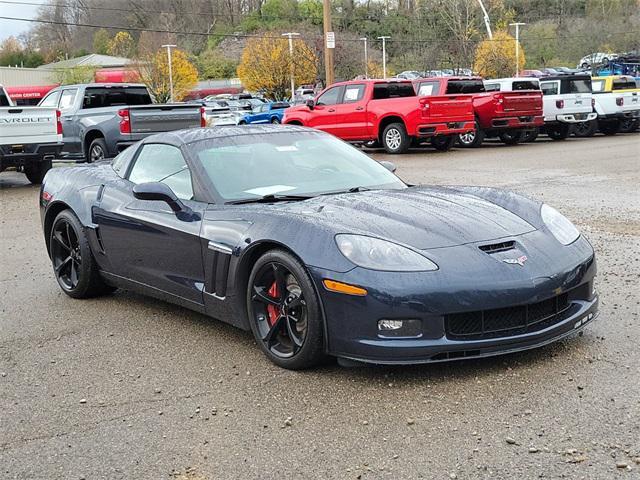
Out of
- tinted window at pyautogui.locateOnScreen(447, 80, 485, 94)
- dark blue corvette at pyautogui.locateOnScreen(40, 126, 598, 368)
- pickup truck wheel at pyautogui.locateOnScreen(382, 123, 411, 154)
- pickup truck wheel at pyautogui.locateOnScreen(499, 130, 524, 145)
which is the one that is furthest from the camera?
pickup truck wheel at pyautogui.locateOnScreen(499, 130, 524, 145)

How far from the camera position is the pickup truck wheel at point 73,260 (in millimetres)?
6129

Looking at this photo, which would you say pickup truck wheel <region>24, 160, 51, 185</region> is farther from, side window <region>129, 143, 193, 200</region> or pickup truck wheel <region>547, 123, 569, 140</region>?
pickup truck wheel <region>547, 123, 569, 140</region>

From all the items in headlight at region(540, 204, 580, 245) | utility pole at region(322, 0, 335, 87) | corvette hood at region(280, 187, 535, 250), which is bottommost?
headlight at region(540, 204, 580, 245)

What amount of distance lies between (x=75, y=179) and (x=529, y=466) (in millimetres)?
4560

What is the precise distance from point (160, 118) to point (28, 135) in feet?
8.08

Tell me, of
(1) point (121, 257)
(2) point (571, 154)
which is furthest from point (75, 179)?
(2) point (571, 154)

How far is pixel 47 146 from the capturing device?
15102mm

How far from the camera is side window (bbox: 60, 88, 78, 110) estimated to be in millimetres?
17766

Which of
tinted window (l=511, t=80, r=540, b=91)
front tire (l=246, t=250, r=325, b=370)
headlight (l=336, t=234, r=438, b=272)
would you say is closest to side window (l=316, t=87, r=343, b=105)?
tinted window (l=511, t=80, r=540, b=91)

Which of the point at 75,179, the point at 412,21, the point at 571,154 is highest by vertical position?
the point at 412,21

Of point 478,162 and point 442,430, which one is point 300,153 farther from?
point 478,162

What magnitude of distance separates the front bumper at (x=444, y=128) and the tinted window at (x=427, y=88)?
45.4 inches

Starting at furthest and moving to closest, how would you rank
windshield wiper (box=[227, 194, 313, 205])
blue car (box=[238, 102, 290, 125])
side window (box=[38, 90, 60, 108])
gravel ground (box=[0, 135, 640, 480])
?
blue car (box=[238, 102, 290, 125]) < side window (box=[38, 90, 60, 108]) < windshield wiper (box=[227, 194, 313, 205]) < gravel ground (box=[0, 135, 640, 480])

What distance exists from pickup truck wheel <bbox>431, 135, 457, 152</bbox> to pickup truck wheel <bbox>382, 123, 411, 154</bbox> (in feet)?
Answer: 4.44
